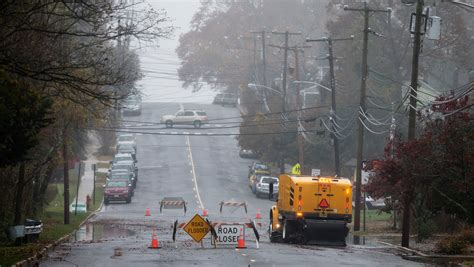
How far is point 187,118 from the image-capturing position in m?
106

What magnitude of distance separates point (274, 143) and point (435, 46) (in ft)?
51.0

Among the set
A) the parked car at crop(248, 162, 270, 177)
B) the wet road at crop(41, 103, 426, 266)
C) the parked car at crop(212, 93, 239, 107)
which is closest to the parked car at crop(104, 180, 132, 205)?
the wet road at crop(41, 103, 426, 266)

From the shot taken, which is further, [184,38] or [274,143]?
[184,38]

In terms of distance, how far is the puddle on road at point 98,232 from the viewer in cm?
4250

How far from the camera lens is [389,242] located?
140ft

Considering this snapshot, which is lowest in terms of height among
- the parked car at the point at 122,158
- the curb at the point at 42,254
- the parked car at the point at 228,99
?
the curb at the point at 42,254

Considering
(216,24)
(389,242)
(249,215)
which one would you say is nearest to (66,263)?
(389,242)

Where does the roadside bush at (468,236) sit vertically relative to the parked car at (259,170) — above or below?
below

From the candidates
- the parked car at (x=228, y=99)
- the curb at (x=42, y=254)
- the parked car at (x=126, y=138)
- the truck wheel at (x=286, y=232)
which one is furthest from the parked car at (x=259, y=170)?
the parked car at (x=228, y=99)

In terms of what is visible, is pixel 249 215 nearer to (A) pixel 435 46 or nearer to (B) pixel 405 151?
(B) pixel 405 151

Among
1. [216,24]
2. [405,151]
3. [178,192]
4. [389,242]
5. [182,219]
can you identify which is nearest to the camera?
[405,151]

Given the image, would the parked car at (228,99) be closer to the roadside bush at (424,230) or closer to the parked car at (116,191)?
the parked car at (116,191)

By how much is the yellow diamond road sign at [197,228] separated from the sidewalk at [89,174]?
1393 inches

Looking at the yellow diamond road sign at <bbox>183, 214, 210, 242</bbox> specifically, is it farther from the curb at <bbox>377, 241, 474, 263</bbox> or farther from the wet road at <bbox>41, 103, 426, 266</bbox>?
the curb at <bbox>377, 241, 474, 263</bbox>
